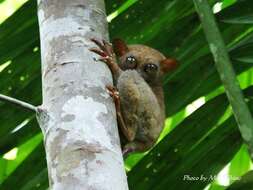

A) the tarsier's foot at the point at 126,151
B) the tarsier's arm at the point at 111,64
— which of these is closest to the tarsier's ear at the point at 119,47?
the tarsier's arm at the point at 111,64

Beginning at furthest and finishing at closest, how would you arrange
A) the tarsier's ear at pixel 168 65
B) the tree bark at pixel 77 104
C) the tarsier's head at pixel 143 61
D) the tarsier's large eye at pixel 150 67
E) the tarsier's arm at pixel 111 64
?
the tarsier's large eye at pixel 150 67
the tarsier's head at pixel 143 61
the tarsier's ear at pixel 168 65
the tarsier's arm at pixel 111 64
the tree bark at pixel 77 104

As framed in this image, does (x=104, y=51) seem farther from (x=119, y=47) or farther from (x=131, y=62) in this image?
(x=131, y=62)

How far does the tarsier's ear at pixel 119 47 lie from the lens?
3128mm

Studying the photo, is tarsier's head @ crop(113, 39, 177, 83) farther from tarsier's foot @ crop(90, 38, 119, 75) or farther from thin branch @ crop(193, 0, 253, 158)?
thin branch @ crop(193, 0, 253, 158)

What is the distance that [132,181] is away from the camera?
2.85m

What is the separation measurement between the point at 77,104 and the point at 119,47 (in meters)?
1.48

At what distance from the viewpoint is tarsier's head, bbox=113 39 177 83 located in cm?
353

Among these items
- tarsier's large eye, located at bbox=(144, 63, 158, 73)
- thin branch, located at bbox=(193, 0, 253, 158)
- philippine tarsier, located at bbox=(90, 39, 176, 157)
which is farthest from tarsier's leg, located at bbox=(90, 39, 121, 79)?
tarsier's large eye, located at bbox=(144, 63, 158, 73)

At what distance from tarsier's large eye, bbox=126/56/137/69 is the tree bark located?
121 cm

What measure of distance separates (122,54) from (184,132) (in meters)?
0.90

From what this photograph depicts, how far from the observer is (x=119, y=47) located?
133 inches

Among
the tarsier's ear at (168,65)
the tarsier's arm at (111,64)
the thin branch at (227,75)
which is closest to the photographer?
the thin branch at (227,75)

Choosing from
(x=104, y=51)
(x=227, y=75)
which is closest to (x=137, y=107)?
(x=104, y=51)

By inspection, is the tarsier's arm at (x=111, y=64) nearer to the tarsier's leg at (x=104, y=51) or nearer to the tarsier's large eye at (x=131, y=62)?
the tarsier's leg at (x=104, y=51)
